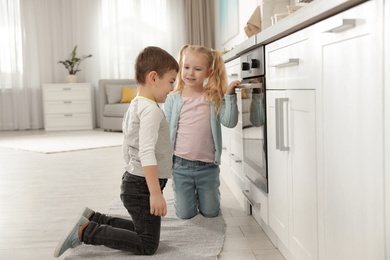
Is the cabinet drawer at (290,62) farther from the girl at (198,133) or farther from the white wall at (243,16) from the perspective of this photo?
the white wall at (243,16)

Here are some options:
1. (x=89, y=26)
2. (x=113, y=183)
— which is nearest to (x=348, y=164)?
(x=113, y=183)

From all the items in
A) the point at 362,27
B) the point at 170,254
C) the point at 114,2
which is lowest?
the point at 170,254

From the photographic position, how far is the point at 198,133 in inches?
96.0

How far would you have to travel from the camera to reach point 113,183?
3.38m

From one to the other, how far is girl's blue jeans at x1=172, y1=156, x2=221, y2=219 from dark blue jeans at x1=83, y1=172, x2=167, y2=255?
0.53m

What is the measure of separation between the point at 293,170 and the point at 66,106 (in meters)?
6.81

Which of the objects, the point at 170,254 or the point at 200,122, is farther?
the point at 200,122

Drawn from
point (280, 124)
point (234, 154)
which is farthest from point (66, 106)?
point (280, 124)

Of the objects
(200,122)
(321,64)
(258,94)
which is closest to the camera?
(321,64)

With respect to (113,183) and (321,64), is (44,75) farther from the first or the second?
(321,64)

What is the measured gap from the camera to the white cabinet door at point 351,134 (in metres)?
0.97

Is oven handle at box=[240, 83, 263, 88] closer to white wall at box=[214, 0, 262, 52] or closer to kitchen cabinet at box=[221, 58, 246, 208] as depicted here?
kitchen cabinet at box=[221, 58, 246, 208]

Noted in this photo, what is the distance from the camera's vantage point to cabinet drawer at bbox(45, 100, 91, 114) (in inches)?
313

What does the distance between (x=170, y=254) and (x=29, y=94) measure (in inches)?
277
